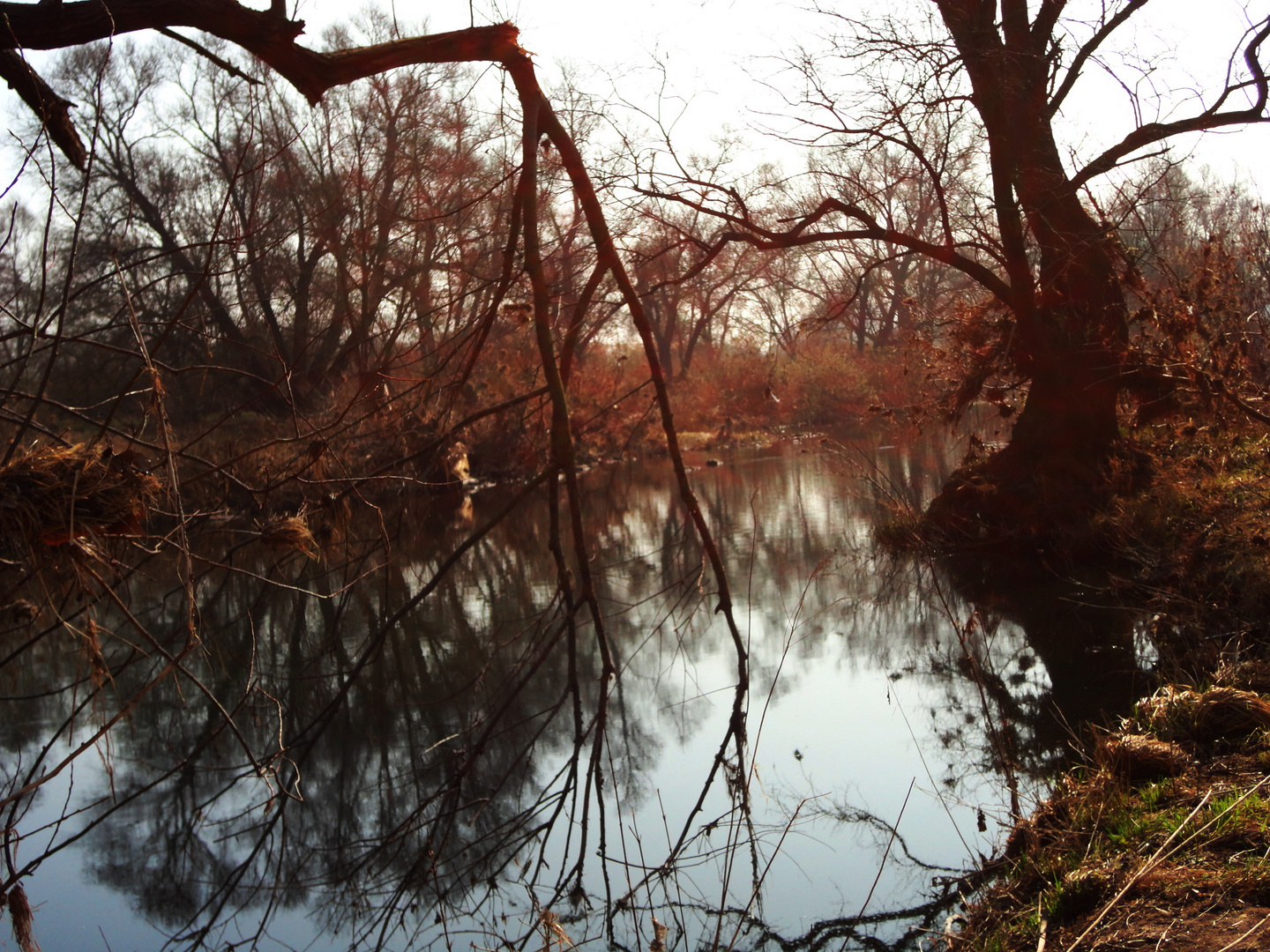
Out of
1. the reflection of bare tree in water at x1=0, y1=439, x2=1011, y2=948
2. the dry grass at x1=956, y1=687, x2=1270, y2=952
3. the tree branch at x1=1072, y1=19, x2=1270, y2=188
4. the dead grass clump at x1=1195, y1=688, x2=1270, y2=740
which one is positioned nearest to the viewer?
the dry grass at x1=956, y1=687, x2=1270, y2=952

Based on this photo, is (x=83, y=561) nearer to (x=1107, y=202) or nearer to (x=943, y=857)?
(x=943, y=857)

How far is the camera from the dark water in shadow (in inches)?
147

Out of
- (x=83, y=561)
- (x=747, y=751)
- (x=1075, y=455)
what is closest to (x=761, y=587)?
(x=1075, y=455)

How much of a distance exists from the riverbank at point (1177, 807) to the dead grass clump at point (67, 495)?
273 cm

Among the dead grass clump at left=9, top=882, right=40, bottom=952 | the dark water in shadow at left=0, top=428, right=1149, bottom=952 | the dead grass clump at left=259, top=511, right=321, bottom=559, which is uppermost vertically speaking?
the dead grass clump at left=259, top=511, right=321, bottom=559

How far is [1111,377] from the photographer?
904 centimetres

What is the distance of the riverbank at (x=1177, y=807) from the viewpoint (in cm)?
280

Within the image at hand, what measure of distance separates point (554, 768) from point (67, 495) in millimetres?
2730

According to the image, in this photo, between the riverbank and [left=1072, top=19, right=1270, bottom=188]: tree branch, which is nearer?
the riverbank

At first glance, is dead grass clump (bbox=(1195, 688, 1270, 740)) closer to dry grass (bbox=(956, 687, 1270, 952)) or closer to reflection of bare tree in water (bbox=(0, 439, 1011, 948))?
dry grass (bbox=(956, 687, 1270, 952))

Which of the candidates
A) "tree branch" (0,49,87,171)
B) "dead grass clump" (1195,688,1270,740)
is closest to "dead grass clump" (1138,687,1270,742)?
"dead grass clump" (1195,688,1270,740)

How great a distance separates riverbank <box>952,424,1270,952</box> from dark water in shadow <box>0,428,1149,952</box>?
0.98 ft

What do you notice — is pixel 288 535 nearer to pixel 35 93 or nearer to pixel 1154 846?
pixel 35 93

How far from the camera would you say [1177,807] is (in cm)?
354
